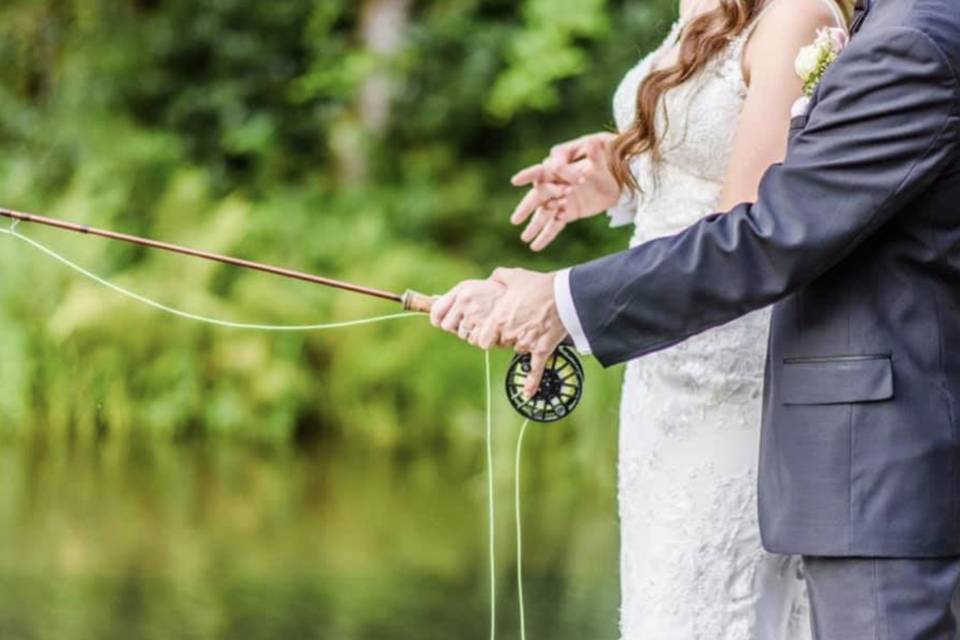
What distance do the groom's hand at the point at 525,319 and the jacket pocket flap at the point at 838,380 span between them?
36 centimetres

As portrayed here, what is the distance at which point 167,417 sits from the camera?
1049cm

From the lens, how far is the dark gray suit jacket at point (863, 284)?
7.86ft

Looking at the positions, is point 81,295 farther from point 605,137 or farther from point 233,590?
point 605,137

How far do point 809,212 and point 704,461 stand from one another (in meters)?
0.73

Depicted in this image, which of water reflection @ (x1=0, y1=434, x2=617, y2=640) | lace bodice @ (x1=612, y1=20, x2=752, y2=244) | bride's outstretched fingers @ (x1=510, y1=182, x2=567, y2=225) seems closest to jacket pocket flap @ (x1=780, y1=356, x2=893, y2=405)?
lace bodice @ (x1=612, y1=20, x2=752, y2=244)

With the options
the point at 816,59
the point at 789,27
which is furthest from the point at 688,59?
the point at 816,59

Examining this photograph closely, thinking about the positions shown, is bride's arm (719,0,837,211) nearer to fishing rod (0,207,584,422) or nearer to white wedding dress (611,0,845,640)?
white wedding dress (611,0,845,640)

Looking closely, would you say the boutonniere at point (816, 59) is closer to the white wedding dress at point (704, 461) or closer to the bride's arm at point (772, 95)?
the bride's arm at point (772, 95)

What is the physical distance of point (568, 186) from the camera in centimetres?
364

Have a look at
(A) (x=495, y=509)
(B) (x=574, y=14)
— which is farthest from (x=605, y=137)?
(B) (x=574, y=14)

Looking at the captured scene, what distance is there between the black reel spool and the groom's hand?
0.47 ft

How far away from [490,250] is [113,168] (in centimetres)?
258

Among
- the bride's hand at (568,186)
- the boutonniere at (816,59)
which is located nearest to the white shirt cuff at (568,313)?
the boutonniere at (816,59)

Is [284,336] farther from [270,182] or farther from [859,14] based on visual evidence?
[859,14]
